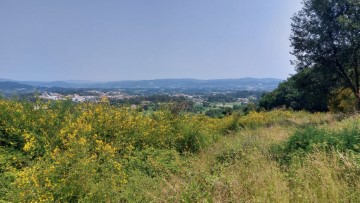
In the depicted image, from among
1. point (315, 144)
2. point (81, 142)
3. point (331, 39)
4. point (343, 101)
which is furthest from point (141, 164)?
point (343, 101)

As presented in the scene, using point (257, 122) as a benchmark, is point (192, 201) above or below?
above

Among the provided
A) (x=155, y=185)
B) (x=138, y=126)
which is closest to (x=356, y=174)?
(x=155, y=185)

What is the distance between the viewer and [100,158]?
5441 mm

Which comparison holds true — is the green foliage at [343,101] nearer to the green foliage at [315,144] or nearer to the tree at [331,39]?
the tree at [331,39]

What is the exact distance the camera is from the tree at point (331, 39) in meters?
13.8

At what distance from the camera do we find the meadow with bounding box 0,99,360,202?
385 centimetres

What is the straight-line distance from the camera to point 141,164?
6.05 metres

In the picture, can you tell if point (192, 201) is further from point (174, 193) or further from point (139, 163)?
point (139, 163)

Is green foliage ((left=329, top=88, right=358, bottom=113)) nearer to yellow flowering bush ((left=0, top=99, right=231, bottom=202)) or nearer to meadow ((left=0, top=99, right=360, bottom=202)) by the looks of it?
yellow flowering bush ((left=0, top=99, right=231, bottom=202))

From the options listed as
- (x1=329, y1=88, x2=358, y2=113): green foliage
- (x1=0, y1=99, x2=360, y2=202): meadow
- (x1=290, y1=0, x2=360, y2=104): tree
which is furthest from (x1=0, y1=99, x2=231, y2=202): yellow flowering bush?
(x1=329, y1=88, x2=358, y2=113): green foliage

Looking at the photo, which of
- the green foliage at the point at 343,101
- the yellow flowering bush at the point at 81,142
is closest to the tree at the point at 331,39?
the green foliage at the point at 343,101

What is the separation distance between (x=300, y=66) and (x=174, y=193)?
14.8 meters

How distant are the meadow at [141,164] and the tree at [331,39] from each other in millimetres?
10073

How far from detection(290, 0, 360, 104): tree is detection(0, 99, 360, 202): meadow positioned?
10.1 m
